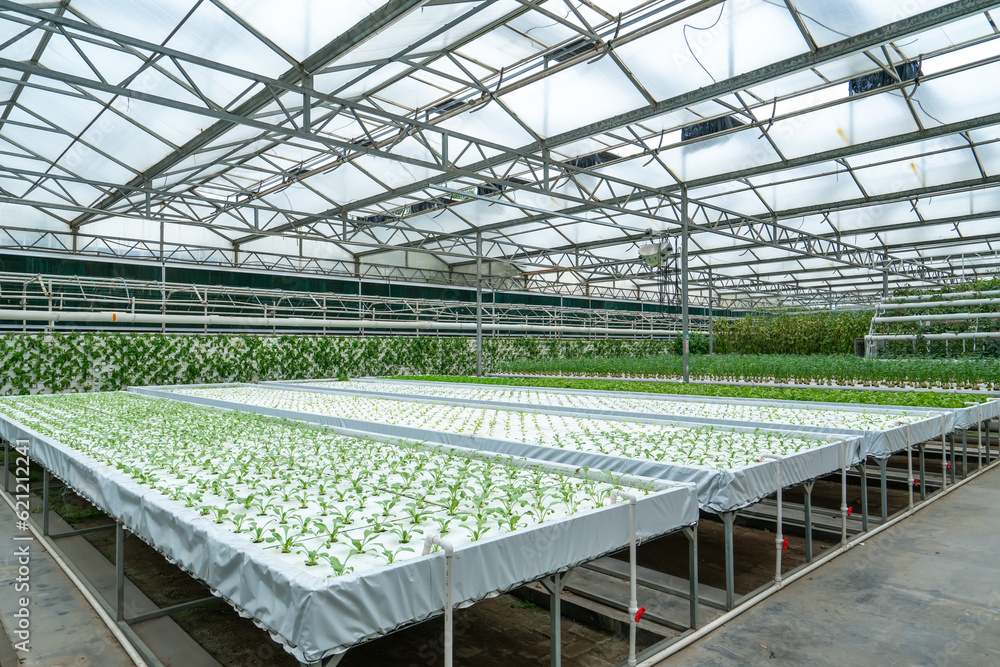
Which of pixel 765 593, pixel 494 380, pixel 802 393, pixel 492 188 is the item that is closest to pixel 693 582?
pixel 765 593

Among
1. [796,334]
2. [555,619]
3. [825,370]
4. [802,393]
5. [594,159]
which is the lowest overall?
[555,619]

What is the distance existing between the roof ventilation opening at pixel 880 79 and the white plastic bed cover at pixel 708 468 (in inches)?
250

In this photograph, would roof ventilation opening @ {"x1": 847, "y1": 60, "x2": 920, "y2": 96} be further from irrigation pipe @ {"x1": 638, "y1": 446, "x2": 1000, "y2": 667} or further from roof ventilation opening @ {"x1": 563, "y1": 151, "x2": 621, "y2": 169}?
irrigation pipe @ {"x1": 638, "y1": 446, "x2": 1000, "y2": 667}

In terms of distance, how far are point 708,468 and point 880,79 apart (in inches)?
307

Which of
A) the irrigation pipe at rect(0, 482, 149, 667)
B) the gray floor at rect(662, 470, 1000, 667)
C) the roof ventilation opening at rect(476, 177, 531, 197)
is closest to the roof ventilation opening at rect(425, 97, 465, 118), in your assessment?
the roof ventilation opening at rect(476, 177, 531, 197)

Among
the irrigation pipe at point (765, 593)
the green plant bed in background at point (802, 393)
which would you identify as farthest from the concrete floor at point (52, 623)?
the green plant bed in background at point (802, 393)

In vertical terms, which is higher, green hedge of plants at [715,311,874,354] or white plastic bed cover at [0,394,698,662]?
green hedge of plants at [715,311,874,354]

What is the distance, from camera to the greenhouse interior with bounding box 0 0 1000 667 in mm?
2918

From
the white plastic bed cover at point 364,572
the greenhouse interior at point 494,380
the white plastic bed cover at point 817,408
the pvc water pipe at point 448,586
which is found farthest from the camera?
the white plastic bed cover at point 817,408

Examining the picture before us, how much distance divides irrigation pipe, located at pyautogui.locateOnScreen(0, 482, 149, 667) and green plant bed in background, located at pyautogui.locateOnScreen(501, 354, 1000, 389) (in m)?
11.1

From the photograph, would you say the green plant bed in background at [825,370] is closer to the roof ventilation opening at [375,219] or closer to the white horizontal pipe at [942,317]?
the white horizontal pipe at [942,317]

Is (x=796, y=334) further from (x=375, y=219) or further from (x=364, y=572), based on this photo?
(x=364, y=572)

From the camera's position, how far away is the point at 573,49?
807 cm

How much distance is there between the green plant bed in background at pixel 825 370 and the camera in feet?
31.5
